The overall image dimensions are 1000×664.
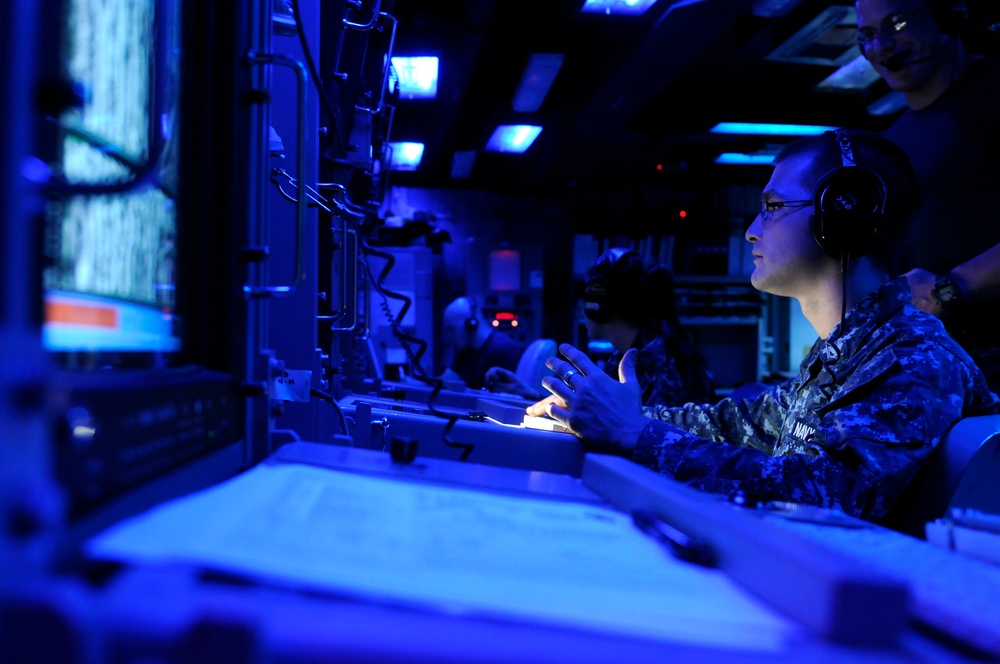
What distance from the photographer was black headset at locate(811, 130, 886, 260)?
1174 millimetres

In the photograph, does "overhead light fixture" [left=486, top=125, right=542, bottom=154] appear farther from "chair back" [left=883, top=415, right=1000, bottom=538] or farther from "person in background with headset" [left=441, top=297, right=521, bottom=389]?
"chair back" [left=883, top=415, right=1000, bottom=538]

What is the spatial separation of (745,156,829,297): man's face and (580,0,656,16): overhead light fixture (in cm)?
210

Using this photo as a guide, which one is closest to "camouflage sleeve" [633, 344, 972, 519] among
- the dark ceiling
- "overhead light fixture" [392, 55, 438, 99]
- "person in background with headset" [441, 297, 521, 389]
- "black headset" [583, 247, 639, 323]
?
"black headset" [583, 247, 639, 323]

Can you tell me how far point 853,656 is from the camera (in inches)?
14.5

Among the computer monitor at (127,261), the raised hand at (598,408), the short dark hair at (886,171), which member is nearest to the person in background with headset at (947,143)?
the short dark hair at (886,171)

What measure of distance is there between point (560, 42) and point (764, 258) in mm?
2604

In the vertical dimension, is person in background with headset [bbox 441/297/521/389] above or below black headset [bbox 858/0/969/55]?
below

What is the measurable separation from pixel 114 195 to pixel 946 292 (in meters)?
1.58

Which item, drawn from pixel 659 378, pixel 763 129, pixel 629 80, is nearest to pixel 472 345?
pixel 629 80

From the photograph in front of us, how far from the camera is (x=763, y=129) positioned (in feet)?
15.5

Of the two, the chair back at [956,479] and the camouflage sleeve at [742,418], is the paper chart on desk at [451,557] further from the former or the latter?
the camouflage sleeve at [742,418]

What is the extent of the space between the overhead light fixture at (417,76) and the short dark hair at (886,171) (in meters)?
2.68

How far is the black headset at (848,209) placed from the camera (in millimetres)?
1174

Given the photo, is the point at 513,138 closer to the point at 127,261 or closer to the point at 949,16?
the point at 949,16
